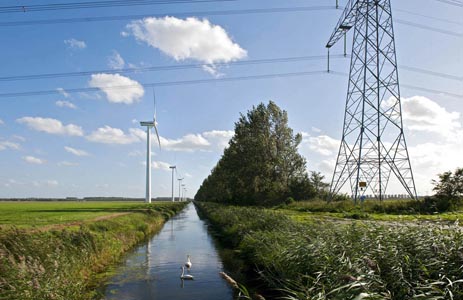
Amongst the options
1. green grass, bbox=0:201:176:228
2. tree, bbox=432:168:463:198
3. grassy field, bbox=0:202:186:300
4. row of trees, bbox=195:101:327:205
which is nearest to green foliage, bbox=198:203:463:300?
grassy field, bbox=0:202:186:300

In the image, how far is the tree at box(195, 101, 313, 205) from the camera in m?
51.6

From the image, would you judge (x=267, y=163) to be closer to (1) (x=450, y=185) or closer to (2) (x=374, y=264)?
(1) (x=450, y=185)

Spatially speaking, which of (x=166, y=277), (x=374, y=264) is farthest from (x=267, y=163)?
(x=374, y=264)

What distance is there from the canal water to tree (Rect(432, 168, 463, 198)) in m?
23.0

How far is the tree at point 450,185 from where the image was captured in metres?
35.6

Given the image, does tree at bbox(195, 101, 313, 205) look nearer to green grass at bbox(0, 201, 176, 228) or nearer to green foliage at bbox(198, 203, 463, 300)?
green grass at bbox(0, 201, 176, 228)

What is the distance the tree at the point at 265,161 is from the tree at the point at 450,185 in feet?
65.6

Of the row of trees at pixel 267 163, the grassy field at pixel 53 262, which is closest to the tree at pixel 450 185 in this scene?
the row of trees at pixel 267 163

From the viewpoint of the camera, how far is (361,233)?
12.0 meters

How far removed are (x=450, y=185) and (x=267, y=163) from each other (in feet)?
72.1

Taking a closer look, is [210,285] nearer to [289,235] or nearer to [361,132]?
[289,235]

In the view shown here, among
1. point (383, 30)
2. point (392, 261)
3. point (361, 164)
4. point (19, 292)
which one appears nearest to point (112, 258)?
point (19, 292)

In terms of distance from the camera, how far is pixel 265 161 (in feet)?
170

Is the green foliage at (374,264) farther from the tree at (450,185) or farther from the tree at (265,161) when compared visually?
the tree at (265,161)
